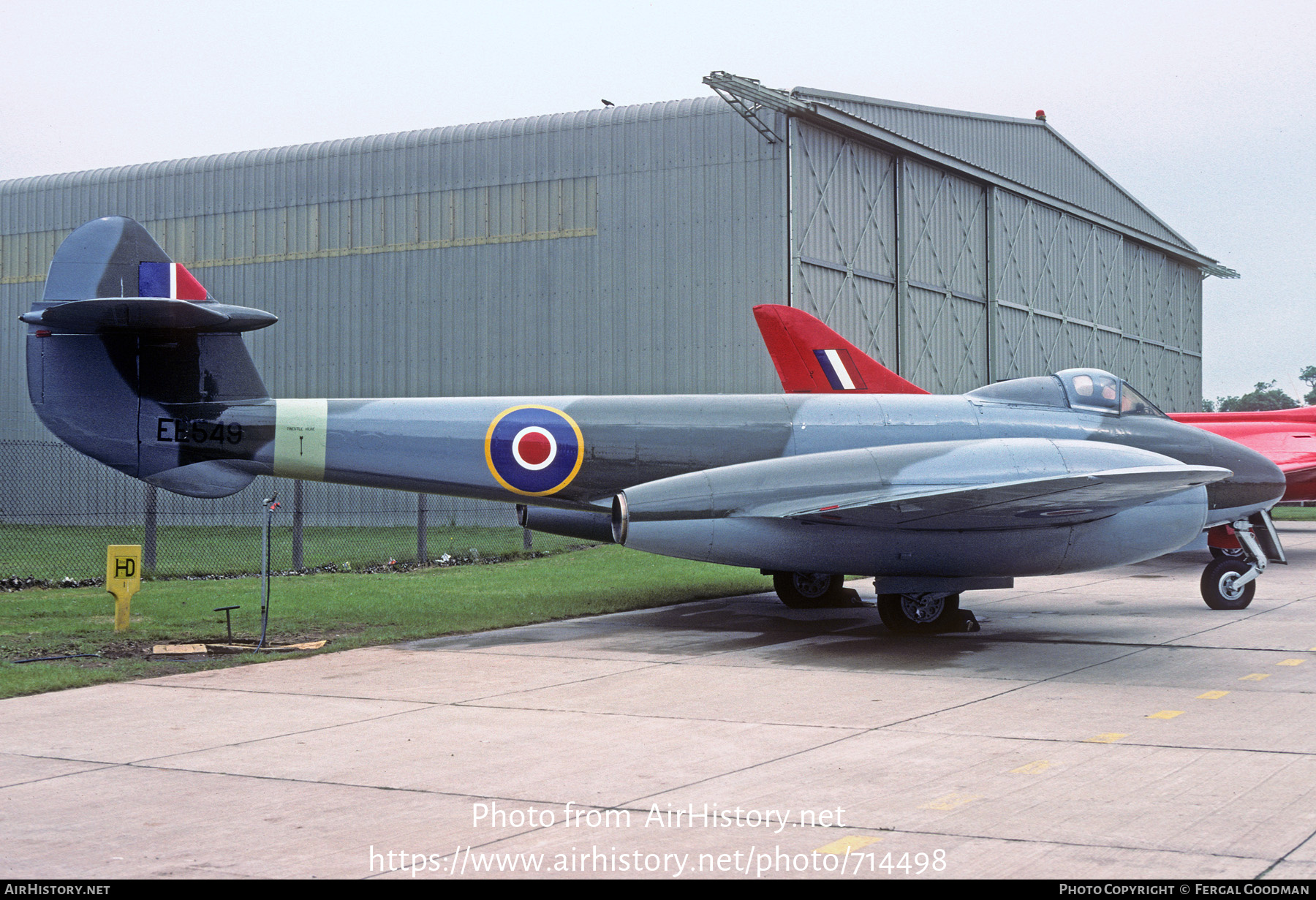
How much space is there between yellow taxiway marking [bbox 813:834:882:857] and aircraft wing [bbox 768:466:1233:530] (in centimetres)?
Answer: 557

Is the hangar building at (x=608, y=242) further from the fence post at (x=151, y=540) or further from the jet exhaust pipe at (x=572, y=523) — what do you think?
the jet exhaust pipe at (x=572, y=523)

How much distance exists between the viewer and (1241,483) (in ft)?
42.4

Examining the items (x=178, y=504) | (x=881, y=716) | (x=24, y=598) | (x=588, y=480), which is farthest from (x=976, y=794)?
(x=178, y=504)

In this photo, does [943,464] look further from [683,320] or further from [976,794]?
[683,320]

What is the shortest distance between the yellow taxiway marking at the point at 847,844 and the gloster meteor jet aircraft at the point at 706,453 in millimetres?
5647

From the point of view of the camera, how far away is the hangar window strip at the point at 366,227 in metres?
28.2

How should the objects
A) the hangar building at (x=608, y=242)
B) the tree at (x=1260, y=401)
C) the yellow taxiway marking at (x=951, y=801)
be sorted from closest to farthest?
the yellow taxiway marking at (x=951, y=801) < the hangar building at (x=608, y=242) < the tree at (x=1260, y=401)

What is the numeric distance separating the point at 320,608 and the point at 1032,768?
9.63m

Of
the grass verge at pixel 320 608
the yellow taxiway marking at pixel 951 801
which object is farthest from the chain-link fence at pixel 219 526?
the yellow taxiway marking at pixel 951 801

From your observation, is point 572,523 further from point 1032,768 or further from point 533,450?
point 1032,768

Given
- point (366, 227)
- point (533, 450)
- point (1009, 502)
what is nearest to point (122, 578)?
point (533, 450)

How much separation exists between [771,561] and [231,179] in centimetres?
2557

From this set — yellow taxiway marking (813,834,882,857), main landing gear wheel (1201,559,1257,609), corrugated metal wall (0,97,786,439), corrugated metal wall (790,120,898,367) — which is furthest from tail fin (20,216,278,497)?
corrugated metal wall (790,120,898,367)

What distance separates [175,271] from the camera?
11.6 metres
